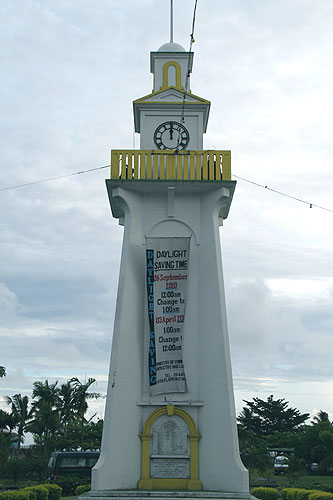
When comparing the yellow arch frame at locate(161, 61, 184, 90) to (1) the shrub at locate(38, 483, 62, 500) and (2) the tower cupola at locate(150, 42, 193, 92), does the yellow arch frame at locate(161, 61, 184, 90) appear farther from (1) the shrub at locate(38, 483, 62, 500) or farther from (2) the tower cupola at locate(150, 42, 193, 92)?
(1) the shrub at locate(38, 483, 62, 500)

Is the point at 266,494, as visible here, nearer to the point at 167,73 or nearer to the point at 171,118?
the point at 171,118

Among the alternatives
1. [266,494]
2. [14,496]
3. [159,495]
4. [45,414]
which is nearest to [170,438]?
[159,495]

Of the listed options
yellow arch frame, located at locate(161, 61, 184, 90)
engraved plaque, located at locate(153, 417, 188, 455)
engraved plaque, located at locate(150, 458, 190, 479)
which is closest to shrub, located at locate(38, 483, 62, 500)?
engraved plaque, located at locate(150, 458, 190, 479)

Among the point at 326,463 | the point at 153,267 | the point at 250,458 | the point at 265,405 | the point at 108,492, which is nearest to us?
the point at 108,492

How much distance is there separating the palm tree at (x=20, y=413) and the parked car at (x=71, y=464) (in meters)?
16.1

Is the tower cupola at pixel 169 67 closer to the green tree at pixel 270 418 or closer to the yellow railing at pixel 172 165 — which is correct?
the yellow railing at pixel 172 165

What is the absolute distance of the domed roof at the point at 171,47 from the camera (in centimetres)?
2541

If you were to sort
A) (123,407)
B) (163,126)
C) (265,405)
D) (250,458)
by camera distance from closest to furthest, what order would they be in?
(123,407), (163,126), (250,458), (265,405)

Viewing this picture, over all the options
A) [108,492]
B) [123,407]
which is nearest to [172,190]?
[123,407]

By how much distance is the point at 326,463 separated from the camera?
49219mm

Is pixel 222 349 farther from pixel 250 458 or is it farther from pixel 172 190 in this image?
pixel 250 458

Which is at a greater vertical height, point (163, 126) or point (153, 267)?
point (163, 126)

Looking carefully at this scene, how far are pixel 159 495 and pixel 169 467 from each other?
4.47 ft

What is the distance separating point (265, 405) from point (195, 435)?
5379cm
